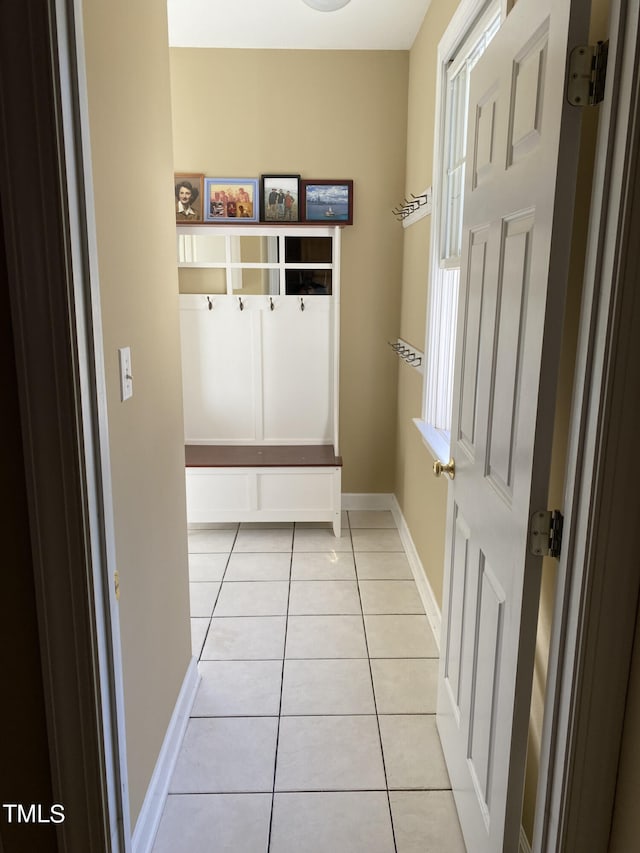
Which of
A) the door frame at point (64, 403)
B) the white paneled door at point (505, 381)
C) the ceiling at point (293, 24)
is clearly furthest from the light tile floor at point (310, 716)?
the ceiling at point (293, 24)

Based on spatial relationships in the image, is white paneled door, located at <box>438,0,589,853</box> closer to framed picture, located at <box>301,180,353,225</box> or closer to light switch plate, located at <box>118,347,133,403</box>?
light switch plate, located at <box>118,347,133,403</box>

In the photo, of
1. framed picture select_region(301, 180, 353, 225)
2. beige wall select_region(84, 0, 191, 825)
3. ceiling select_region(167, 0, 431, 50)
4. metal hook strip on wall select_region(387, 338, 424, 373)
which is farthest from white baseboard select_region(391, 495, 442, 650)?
ceiling select_region(167, 0, 431, 50)

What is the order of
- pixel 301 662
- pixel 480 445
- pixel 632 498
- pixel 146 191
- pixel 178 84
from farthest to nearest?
A: pixel 178 84, pixel 301 662, pixel 146 191, pixel 480 445, pixel 632 498

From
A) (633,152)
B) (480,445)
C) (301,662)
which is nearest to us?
(633,152)

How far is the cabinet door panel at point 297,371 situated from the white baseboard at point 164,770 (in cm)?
189

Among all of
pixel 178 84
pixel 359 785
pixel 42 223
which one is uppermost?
pixel 178 84

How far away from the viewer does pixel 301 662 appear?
2.46 m

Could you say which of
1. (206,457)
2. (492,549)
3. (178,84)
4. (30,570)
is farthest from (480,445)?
(178,84)

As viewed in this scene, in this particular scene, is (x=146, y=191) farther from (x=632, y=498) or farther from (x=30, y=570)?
(x=632, y=498)

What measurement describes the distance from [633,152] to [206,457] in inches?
121

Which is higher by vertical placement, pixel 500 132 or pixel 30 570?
pixel 500 132

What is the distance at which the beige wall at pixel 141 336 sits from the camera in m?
1.35

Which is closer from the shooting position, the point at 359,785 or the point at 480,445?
the point at 480,445

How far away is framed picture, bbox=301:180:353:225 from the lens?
147 inches
